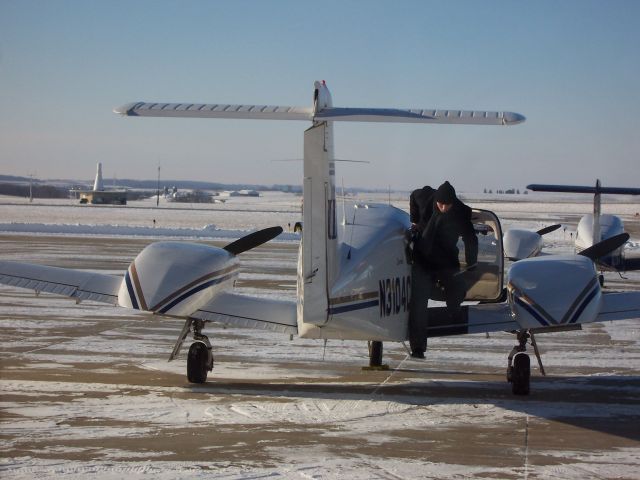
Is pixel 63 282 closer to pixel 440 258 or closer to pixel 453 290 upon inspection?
pixel 440 258

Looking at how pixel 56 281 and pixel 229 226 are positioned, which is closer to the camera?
pixel 56 281

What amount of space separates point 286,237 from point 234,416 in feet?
123

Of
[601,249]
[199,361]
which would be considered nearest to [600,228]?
[601,249]

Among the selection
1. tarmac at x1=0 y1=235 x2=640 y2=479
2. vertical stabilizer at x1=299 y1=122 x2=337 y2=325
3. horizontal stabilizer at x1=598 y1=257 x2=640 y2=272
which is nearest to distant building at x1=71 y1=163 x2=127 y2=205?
horizontal stabilizer at x1=598 y1=257 x2=640 y2=272

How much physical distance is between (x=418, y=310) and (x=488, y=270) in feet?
8.25

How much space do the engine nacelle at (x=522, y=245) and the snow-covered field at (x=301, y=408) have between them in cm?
1024

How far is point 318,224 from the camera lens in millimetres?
9289

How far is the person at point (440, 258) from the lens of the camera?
11.0m

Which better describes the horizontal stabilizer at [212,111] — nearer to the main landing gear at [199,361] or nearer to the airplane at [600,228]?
the main landing gear at [199,361]

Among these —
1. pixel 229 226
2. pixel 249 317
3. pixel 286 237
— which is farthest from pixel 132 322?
pixel 229 226

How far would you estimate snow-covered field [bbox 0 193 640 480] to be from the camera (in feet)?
26.3

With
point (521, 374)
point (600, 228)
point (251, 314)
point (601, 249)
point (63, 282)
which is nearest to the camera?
point (521, 374)

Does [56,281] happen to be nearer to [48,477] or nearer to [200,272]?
[200,272]

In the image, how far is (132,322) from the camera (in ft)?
57.8
